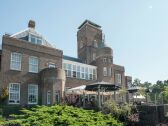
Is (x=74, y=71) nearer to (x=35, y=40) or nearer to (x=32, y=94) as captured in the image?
(x=35, y=40)

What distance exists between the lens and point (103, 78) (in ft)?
128

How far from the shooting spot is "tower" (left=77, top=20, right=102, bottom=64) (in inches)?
1741

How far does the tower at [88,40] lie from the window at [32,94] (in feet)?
55.7

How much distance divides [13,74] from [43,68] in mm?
4715

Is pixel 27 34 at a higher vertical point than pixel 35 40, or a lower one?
higher

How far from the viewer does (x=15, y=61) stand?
27.1 m

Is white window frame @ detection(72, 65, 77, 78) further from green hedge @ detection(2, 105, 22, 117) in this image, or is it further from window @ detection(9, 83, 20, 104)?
green hedge @ detection(2, 105, 22, 117)

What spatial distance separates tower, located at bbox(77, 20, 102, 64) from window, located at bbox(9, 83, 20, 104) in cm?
1941

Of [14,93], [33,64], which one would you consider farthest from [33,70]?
[14,93]

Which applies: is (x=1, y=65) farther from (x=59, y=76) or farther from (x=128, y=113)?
Answer: (x=128, y=113)

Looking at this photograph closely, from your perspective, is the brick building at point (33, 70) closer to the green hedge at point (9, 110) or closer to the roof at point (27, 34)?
the roof at point (27, 34)

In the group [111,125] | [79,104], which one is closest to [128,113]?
[111,125]

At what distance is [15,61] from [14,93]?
4072 mm

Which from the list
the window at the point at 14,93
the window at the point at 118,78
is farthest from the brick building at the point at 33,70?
the window at the point at 118,78
